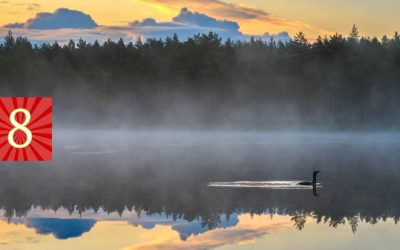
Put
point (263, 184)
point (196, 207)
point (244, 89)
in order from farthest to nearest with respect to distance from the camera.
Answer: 1. point (244, 89)
2. point (263, 184)
3. point (196, 207)

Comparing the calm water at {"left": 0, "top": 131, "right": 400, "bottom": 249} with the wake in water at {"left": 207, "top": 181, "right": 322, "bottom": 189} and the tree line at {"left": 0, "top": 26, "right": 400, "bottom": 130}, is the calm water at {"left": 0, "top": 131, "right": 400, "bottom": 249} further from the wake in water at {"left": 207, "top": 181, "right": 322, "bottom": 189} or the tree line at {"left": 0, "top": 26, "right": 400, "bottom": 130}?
the tree line at {"left": 0, "top": 26, "right": 400, "bottom": 130}

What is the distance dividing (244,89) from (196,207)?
523 feet

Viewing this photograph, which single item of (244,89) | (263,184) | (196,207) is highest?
(244,89)

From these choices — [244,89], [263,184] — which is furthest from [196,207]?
[244,89]

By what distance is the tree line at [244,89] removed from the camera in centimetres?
17325

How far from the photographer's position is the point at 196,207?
98.3ft

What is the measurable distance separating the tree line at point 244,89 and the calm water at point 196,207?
122905mm

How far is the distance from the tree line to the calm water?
123 m

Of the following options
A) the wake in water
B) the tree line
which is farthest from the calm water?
the tree line

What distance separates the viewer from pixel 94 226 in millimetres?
25484

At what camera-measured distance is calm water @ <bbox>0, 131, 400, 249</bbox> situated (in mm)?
23125

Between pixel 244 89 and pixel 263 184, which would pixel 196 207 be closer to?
pixel 263 184

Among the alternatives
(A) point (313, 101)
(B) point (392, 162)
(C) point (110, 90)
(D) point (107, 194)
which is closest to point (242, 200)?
(D) point (107, 194)

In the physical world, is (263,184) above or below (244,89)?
below
